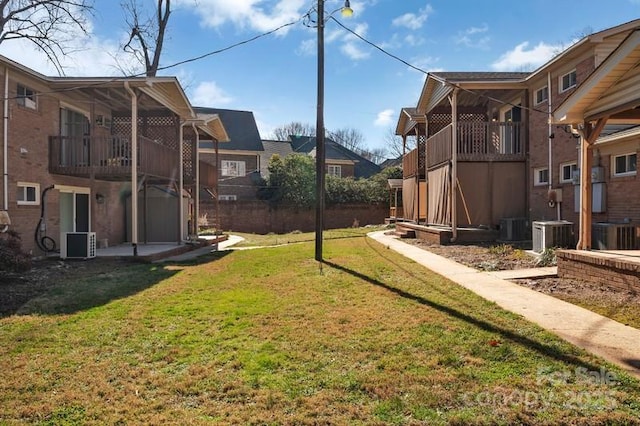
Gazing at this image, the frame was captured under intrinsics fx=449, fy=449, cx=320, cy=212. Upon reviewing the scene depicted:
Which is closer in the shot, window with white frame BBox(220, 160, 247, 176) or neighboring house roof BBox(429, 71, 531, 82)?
neighboring house roof BBox(429, 71, 531, 82)

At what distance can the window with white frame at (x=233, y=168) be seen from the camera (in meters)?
33.8

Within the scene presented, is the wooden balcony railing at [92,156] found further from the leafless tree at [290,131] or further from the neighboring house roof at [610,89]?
the leafless tree at [290,131]

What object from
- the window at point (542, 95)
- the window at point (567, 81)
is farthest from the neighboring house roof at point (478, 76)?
the window at point (567, 81)

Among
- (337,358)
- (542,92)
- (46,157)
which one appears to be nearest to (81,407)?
(337,358)

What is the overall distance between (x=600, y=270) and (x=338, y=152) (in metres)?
32.3

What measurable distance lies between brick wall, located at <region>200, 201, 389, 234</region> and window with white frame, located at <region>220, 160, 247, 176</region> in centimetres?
691

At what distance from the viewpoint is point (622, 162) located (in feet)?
34.7

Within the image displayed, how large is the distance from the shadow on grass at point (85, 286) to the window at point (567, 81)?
429 inches

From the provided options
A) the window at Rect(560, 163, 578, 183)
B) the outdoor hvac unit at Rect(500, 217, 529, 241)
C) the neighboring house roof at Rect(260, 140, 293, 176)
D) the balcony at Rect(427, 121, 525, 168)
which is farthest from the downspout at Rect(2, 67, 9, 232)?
the neighboring house roof at Rect(260, 140, 293, 176)

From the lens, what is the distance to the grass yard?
310cm

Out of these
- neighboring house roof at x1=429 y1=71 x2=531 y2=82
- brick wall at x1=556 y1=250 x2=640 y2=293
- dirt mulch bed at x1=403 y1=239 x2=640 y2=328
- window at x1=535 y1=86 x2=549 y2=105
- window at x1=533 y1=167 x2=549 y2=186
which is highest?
neighboring house roof at x1=429 y1=71 x2=531 y2=82

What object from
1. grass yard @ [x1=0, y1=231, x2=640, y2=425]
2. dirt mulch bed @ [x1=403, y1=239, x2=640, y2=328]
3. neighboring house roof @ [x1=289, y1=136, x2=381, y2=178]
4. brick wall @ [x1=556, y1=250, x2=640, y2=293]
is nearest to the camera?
grass yard @ [x1=0, y1=231, x2=640, y2=425]

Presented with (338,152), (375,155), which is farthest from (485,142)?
(375,155)

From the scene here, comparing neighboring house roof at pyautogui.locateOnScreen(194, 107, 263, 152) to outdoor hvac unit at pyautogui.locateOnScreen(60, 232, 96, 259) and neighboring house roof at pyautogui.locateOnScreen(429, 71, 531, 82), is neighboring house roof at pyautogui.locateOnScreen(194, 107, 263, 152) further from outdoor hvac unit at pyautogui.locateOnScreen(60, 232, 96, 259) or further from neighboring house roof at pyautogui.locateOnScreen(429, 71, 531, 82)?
outdoor hvac unit at pyautogui.locateOnScreen(60, 232, 96, 259)
